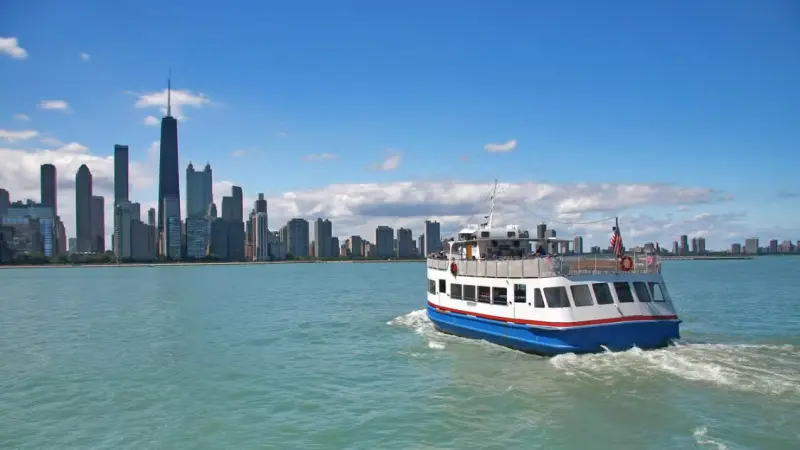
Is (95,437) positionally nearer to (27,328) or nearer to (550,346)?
(550,346)

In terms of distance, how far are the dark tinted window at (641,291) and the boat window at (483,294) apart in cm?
746

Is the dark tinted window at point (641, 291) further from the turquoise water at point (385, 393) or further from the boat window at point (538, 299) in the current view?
the boat window at point (538, 299)

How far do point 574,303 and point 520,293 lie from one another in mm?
3198

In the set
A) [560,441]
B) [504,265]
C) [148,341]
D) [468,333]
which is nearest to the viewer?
[560,441]

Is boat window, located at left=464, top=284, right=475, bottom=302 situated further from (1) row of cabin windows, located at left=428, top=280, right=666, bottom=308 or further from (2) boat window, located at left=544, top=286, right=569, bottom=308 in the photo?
(2) boat window, located at left=544, top=286, right=569, bottom=308

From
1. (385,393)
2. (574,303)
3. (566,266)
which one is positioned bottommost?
(385,393)

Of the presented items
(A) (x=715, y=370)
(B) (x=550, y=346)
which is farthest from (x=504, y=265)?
(A) (x=715, y=370)

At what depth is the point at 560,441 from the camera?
55.2ft

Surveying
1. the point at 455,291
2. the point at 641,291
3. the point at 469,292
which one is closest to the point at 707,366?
the point at 641,291

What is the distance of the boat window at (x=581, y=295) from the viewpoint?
2623 centimetres

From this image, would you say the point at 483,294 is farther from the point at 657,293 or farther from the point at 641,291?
the point at 657,293

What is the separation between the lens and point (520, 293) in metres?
28.7

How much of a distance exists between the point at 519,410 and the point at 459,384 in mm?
4041

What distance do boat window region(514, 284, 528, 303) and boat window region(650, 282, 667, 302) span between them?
19.2ft
